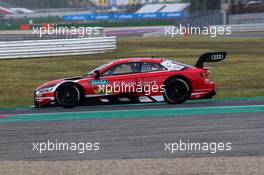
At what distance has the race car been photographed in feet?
49.3

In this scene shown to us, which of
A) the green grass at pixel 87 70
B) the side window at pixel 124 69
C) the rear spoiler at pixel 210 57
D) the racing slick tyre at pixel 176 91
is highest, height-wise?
the rear spoiler at pixel 210 57

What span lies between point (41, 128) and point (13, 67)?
16.2 meters

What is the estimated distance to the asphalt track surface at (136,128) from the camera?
30.8 feet

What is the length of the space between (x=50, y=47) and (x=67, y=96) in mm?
17933

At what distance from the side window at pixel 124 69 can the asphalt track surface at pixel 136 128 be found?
33.1 inches

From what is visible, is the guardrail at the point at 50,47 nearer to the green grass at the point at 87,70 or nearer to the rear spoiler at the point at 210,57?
the green grass at the point at 87,70

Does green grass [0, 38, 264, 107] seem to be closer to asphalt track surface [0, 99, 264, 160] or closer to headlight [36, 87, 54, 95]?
headlight [36, 87, 54, 95]

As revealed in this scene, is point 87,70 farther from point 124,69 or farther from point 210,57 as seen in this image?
point 210,57

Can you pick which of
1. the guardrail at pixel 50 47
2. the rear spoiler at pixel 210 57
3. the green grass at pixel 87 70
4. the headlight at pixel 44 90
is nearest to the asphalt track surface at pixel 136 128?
the headlight at pixel 44 90

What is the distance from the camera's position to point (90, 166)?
27.1 feet

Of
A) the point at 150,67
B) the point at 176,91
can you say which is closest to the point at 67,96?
the point at 150,67

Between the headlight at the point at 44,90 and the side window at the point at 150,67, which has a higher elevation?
the side window at the point at 150,67

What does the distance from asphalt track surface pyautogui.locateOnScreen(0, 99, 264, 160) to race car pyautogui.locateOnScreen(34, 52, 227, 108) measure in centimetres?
25

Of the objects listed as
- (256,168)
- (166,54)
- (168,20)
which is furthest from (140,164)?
(168,20)
